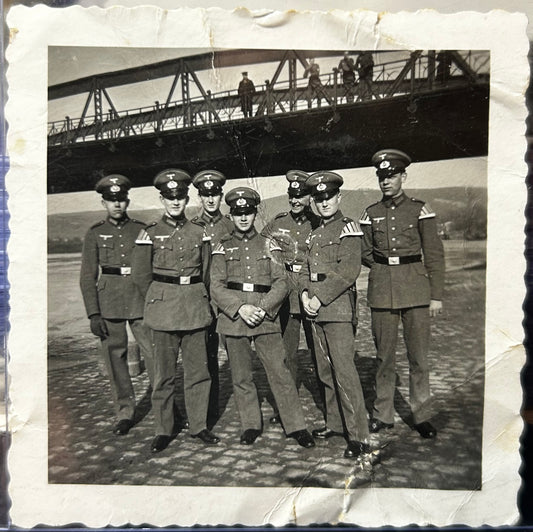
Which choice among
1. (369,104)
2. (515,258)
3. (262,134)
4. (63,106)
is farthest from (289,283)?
(63,106)

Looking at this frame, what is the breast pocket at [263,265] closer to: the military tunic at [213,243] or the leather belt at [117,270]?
the military tunic at [213,243]

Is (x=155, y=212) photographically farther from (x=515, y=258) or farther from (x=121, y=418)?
(x=515, y=258)

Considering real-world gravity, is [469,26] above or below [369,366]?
above

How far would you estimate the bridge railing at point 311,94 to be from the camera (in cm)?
239

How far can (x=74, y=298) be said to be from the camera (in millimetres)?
2439

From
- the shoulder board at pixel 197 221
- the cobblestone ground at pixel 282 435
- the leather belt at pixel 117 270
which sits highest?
the shoulder board at pixel 197 221

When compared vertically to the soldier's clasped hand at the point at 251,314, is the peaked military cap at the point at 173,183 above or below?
above

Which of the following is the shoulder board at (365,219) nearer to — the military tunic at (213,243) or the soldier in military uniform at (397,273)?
the soldier in military uniform at (397,273)

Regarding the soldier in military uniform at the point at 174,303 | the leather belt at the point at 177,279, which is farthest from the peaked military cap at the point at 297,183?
the leather belt at the point at 177,279

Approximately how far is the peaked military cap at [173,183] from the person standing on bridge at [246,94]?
416 mm

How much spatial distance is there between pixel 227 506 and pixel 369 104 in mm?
2042

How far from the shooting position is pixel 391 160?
95.0 inches

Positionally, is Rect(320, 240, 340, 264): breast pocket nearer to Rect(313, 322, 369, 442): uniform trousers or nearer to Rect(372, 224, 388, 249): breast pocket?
Rect(372, 224, 388, 249): breast pocket

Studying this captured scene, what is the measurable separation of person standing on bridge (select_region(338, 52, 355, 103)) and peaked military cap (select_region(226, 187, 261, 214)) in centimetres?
64
